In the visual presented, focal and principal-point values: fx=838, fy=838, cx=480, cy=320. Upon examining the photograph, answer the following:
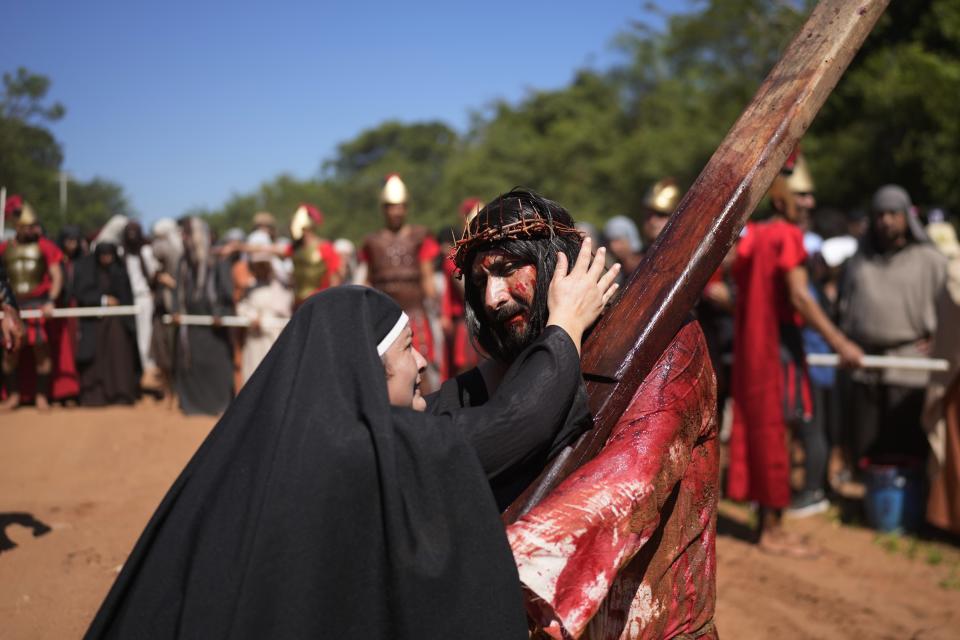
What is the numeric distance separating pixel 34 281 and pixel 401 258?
15.8ft

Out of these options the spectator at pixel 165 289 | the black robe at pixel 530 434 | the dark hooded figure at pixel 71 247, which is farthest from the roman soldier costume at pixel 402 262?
the black robe at pixel 530 434

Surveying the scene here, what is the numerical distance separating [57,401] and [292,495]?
11.2 metres

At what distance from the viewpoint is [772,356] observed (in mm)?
5555

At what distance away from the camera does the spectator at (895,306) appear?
6633 mm

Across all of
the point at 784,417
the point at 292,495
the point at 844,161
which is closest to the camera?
the point at 292,495

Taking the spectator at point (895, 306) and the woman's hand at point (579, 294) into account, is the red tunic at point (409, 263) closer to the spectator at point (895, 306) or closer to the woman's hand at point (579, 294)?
the spectator at point (895, 306)

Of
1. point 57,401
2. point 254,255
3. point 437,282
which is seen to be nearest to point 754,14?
point 437,282

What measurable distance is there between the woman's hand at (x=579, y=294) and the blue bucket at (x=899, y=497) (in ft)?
17.3

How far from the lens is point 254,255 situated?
401 inches

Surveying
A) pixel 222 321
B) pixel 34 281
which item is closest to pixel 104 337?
pixel 34 281

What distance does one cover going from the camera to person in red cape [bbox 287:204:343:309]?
9.41m

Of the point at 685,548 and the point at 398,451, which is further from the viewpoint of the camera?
the point at 685,548

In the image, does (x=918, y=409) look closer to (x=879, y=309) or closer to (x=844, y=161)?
(x=879, y=309)

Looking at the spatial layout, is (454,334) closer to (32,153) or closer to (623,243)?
(623,243)
